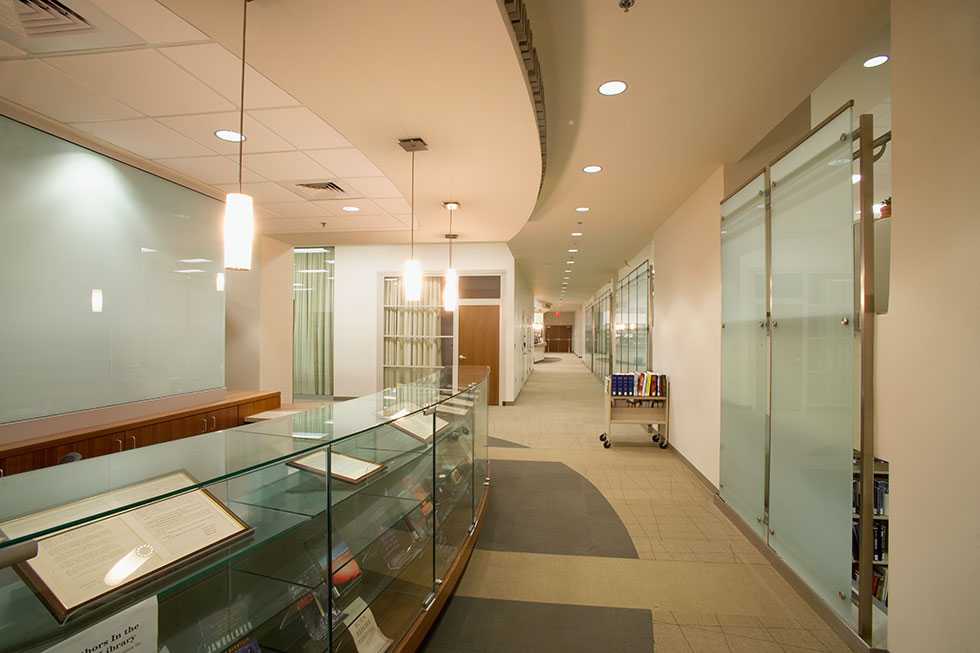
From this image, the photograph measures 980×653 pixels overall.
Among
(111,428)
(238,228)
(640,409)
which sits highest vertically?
(238,228)

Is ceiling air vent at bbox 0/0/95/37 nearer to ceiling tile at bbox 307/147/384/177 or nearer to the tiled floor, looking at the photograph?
ceiling tile at bbox 307/147/384/177

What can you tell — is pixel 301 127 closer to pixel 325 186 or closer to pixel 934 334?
pixel 325 186

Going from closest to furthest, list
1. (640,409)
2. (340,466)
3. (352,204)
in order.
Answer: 1. (340,466)
2. (352,204)
3. (640,409)

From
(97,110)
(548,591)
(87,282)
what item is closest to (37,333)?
(87,282)

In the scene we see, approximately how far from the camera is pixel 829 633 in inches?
94.8

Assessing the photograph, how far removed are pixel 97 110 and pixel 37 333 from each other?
1600 mm

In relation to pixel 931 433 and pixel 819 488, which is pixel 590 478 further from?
pixel 931 433

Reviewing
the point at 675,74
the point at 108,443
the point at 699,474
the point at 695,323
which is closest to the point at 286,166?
the point at 108,443

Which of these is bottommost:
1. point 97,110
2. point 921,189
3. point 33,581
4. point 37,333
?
point 33,581

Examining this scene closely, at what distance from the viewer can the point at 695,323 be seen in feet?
16.9

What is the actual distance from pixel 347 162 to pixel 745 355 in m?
3.86

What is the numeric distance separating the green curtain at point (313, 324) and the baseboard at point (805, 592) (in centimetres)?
734

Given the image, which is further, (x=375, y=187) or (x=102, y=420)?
(x=375, y=187)

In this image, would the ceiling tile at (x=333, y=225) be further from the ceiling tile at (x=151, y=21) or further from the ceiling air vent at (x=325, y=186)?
the ceiling tile at (x=151, y=21)
